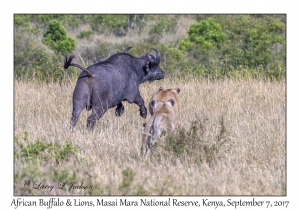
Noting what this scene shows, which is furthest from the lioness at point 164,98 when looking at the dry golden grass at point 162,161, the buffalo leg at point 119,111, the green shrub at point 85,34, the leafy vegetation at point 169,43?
the green shrub at point 85,34

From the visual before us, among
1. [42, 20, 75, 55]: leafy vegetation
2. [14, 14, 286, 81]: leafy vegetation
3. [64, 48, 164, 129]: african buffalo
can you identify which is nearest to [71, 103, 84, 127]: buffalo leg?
[64, 48, 164, 129]: african buffalo

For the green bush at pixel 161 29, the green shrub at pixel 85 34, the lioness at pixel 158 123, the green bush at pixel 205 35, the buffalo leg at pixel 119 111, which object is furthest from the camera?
the green shrub at pixel 85 34

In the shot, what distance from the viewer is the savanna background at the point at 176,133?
288 inches

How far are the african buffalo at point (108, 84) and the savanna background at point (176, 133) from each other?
41 cm

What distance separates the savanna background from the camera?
7324mm

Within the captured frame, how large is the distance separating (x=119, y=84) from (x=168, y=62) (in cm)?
776

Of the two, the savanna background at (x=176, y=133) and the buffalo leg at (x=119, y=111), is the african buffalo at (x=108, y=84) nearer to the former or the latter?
the buffalo leg at (x=119, y=111)

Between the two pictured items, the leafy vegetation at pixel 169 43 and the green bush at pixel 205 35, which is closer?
the leafy vegetation at pixel 169 43

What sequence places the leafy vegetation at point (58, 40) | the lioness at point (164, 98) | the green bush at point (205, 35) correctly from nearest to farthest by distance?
1. the lioness at point (164, 98)
2. the leafy vegetation at point (58, 40)
3. the green bush at point (205, 35)

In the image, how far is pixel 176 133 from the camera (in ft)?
27.8

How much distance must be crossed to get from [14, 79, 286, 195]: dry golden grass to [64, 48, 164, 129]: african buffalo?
1.25 ft

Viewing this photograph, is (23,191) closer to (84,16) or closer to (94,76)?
(94,76)

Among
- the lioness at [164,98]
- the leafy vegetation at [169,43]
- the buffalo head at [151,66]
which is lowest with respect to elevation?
the lioness at [164,98]

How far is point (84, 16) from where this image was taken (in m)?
Result: 32.2
